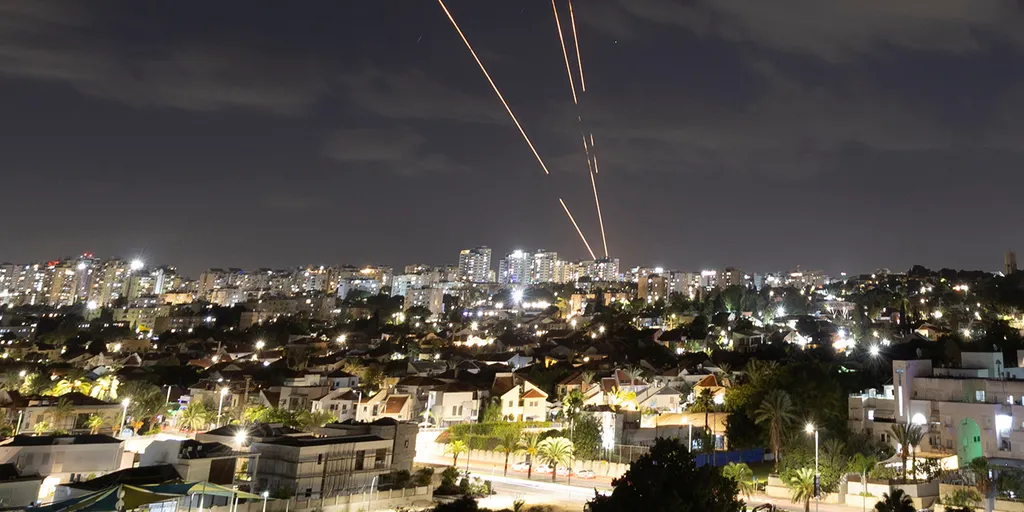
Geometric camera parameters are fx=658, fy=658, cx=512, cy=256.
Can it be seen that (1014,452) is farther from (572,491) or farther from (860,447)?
(572,491)

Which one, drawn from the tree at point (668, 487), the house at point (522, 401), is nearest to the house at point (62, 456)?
the tree at point (668, 487)

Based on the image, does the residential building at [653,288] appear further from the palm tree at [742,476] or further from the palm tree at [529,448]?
the palm tree at [742,476]

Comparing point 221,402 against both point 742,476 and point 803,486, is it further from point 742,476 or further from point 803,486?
point 803,486

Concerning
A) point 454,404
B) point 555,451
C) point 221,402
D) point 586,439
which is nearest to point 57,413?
point 221,402

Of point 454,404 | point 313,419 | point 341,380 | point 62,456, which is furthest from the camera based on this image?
point 341,380

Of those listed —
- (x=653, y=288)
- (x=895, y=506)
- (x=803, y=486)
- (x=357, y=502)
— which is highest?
(x=653, y=288)

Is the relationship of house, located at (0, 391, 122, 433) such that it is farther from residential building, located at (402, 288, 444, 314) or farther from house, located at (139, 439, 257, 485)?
residential building, located at (402, 288, 444, 314)
